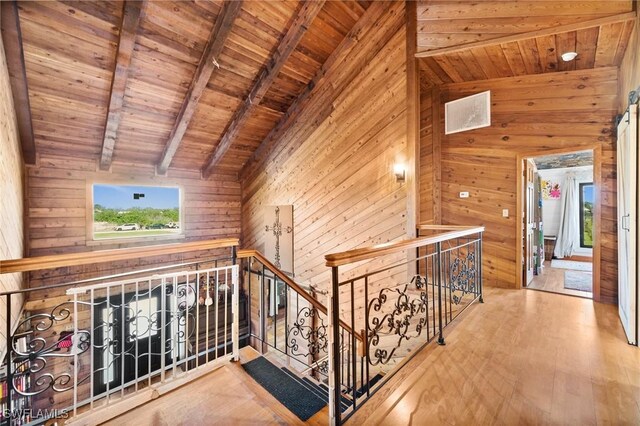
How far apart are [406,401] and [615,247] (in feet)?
12.0

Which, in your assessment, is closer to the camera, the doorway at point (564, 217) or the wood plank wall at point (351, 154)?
the wood plank wall at point (351, 154)

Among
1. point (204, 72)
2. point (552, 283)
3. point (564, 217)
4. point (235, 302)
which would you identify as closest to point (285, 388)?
point (235, 302)

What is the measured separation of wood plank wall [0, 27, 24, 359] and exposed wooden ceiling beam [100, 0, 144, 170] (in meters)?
1.03

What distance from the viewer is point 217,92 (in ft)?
15.9

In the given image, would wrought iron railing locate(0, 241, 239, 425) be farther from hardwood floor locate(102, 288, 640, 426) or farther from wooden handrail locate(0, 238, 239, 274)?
hardwood floor locate(102, 288, 640, 426)

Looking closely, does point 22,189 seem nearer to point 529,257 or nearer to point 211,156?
point 211,156

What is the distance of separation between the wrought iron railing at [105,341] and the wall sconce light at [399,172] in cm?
276

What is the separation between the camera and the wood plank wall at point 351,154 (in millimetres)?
4363

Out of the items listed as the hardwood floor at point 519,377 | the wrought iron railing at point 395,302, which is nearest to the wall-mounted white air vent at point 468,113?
the wrought iron railing at point 395,302

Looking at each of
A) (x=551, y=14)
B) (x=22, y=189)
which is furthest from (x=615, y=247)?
(x=22, y=189)

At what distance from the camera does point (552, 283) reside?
4703mm

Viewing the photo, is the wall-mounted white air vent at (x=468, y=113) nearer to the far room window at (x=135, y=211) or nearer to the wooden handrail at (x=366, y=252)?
the wooden handrail at (x=366, y=252)

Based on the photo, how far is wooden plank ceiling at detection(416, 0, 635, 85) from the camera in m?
2.77

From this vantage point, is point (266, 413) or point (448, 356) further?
point (448, 356)
